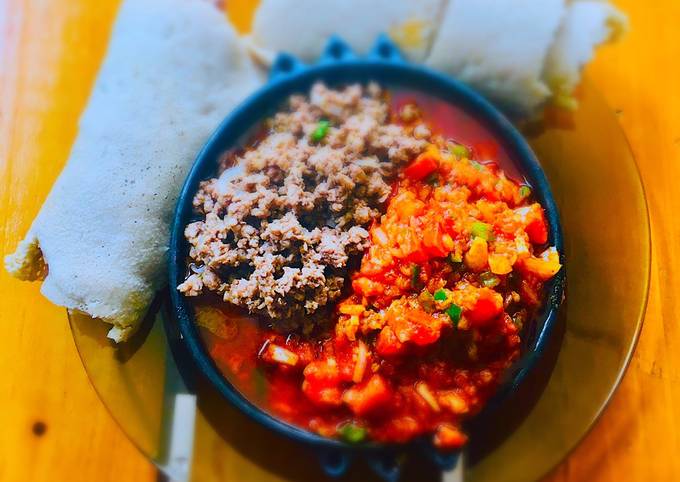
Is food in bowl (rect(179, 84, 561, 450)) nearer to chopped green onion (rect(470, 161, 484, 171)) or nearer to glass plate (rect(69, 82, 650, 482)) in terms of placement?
chopped green onion (rect(470, 161, 484, 171))

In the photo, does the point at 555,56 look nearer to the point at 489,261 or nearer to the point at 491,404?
the point at 489,261

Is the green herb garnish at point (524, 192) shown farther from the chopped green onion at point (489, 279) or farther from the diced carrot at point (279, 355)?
the diced carrot at point (279, 355)

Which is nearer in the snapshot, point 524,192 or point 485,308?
point 485,308

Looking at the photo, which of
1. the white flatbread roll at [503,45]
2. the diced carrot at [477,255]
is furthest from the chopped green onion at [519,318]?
the white flatbread roll at [503,45]

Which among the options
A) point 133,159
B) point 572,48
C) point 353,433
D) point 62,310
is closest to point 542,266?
point 353,433

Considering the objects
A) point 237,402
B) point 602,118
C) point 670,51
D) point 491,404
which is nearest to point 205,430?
point 237,402

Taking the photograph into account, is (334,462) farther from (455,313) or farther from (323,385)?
(455,313)
